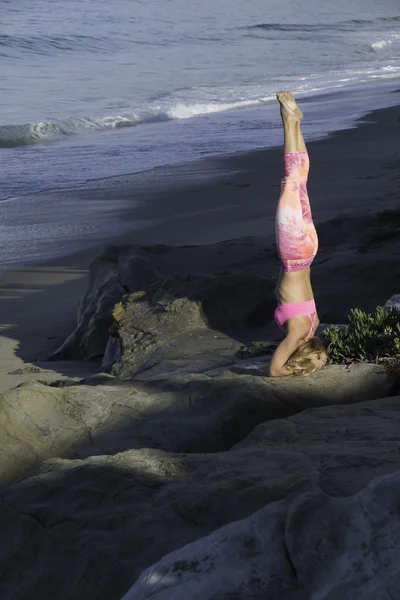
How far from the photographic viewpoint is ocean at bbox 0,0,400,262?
18.8 m

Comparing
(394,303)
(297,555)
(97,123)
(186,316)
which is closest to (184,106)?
(97,123)

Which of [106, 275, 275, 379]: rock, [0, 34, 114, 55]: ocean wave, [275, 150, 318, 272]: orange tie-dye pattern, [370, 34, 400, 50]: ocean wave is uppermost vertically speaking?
[0, 34, 114, 55]: ocean wave

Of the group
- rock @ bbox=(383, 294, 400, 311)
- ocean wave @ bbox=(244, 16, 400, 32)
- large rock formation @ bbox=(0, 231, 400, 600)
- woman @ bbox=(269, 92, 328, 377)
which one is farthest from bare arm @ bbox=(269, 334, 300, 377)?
ocean wave @ bbox=(244, 16, 400, 32)

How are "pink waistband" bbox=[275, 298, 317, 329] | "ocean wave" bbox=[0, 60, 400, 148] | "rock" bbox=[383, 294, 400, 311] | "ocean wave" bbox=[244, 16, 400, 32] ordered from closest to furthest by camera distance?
"pink waistband" bbox=[275, 298, 317, 329] < "rock" bbox=[383, 294, 400, 311] < "ocean wave" bbox=[0, 60, 400, 148] < "ocean wave" bbox=[244, 16, 400, 32]

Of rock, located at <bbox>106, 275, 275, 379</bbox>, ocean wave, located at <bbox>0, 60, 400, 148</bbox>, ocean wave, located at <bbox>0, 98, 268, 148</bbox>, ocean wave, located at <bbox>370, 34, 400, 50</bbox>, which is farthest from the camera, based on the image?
ocean wave, located at <bbox>370, 34, 400, 50</bbox>

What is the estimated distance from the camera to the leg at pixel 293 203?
598 cm

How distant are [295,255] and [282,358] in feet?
2.06

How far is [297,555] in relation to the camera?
9.68 feet

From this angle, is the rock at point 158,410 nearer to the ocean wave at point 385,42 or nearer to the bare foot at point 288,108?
the bare foot at point 288,108

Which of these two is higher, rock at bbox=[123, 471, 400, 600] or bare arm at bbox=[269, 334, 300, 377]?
rock at bbox=[123, 471, 400, 600]

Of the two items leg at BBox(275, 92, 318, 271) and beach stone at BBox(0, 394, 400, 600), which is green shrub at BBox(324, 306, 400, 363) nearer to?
leg at BBox(275, 92, 318, 271)

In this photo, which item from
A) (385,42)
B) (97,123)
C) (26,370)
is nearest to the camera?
(26,370)

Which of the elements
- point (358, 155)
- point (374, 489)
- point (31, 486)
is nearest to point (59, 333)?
point (31, 486)

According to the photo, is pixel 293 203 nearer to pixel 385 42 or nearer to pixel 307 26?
pixel 385 42
